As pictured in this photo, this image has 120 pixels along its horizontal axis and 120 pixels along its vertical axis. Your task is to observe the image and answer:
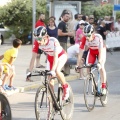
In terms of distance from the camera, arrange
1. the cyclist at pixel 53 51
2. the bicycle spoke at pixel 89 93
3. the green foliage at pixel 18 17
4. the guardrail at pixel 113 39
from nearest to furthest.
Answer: the cyclist at pixel 53 51, the bicycle spoke at pixel 89 93, the guardrail at pixel 113 39, the green foliage at pixel 18 17

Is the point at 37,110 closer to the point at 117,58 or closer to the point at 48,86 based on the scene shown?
the point at 48,86

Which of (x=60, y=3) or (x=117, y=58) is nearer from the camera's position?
(x=117, y=58)

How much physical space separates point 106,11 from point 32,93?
36766mm

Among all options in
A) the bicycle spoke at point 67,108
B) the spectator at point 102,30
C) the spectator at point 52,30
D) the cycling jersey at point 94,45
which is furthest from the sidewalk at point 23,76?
the spectator at point 102,30

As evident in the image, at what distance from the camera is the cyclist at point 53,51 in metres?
8.64

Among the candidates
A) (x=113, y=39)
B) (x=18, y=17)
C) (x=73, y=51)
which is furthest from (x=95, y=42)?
(x=18, y=17)

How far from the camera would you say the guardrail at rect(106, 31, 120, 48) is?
81.0 feet

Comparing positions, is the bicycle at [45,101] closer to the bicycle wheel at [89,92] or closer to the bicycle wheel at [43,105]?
the bicycle wheel at [43,105]

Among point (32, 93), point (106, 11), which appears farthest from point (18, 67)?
point (106, 11)

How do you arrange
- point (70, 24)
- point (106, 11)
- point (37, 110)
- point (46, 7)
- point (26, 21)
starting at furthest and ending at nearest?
point (106, 11), point (46, 7), point (26, 21), point (70, 24), point (37, 110)

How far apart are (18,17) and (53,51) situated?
1925 cm

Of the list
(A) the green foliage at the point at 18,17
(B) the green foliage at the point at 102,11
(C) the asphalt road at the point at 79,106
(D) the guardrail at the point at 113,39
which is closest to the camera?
(C) the asphalt road at the point at 79,106

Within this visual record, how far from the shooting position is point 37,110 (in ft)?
27.2

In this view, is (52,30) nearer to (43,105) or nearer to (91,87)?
(91,87)
